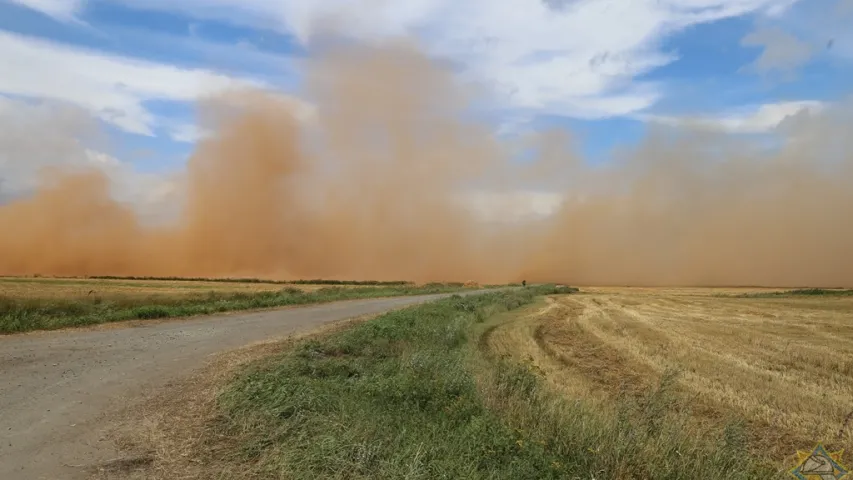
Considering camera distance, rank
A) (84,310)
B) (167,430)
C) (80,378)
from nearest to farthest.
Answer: (167,430) → (80,378) → (84,310)

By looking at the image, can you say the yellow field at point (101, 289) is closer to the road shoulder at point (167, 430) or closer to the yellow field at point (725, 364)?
the road shoulder at point (167, 430)

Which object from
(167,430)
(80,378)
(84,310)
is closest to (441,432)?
(167,430)

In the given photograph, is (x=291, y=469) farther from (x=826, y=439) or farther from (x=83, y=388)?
(x=826, y=439)

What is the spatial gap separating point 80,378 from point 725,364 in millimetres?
15448

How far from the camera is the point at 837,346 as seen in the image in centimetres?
1867

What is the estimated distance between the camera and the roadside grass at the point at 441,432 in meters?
6.38

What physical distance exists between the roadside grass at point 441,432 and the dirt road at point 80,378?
5.26 feet

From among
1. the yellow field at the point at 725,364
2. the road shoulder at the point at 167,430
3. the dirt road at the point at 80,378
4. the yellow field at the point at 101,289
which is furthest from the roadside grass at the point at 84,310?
the yellow field at the point at 725,364

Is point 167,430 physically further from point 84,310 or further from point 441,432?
point 84,310

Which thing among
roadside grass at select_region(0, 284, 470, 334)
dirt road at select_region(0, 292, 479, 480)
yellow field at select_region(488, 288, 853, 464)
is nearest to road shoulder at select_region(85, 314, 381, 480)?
dirt road at select_region(0, 292, 479, 480)

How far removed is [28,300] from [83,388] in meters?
15.2

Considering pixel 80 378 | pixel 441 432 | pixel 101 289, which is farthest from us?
pixel 101 289

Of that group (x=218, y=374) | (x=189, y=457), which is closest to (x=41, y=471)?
(x=189, y=457)

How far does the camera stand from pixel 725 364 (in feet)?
51.9
